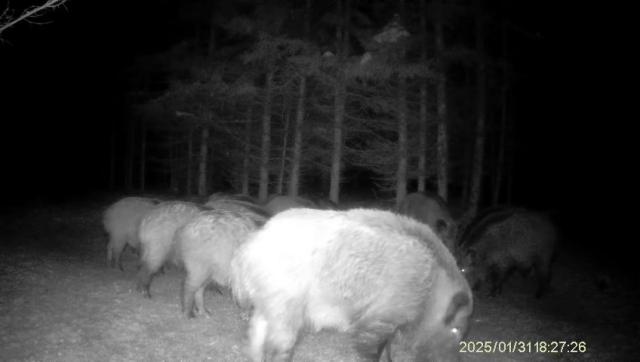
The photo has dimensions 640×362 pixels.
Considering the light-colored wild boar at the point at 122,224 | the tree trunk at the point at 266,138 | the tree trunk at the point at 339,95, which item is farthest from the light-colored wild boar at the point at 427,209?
the light-colored wild boar at the point at 122,224

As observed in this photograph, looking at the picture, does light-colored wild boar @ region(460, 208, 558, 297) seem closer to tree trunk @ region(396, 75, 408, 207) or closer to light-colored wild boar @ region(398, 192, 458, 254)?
light-colored wild boar @ region(398, 192, 458, 254)

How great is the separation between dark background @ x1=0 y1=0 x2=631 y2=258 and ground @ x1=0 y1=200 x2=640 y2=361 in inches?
442

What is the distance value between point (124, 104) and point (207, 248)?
31.1 m

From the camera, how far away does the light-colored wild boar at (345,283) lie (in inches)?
191

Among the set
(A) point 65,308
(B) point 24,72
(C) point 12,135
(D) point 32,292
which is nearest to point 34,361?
(A) point 65,308

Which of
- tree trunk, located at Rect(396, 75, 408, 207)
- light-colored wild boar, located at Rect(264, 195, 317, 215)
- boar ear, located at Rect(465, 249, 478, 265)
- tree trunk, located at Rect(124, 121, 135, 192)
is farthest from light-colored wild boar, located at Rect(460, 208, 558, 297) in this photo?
tree trunk, located at Rect(124, 121, 135, 192)

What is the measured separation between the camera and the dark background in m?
26.6

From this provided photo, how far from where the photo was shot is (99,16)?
94.2ft

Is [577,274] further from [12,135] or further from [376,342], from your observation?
[12,135]

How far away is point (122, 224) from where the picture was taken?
33.0 ft

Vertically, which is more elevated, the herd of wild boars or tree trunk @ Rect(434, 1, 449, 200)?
tree trunk @ Rect(434, 1, 449, 200)

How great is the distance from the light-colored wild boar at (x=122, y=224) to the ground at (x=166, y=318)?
49cm

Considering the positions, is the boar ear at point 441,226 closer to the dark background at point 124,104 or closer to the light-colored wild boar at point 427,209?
the light-colored wild boar at point 427,209

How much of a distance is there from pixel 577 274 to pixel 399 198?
5.63 m
